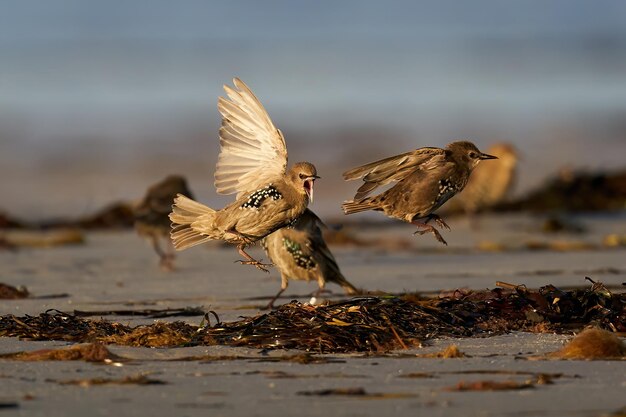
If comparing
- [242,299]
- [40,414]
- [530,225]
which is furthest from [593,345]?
[530,225]

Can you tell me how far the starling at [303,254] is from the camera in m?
11.8

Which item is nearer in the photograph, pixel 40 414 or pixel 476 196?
pixel 40 414

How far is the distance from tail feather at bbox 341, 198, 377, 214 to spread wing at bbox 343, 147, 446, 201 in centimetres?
7

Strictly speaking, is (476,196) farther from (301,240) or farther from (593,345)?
(593,345)

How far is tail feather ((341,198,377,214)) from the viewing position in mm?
10867

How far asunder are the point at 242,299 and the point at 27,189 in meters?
15.4

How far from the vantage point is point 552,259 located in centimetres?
1555

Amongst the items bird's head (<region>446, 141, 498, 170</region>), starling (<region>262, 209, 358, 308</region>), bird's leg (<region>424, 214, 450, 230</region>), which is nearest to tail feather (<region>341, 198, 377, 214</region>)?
bird's leg (<region>424, 214, 450, 230</region>)

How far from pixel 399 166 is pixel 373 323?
263 centimetres

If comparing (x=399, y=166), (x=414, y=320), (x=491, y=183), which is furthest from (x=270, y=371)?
(x=491, y=183)

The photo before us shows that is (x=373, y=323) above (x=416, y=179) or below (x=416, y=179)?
below

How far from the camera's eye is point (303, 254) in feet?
38.6

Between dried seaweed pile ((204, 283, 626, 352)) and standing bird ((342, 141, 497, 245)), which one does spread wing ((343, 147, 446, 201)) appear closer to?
A: standing bird ((342, 141, 497, 245))

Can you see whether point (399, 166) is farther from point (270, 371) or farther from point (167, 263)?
point (167, 263)
